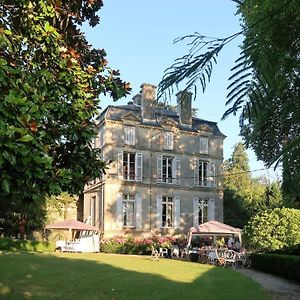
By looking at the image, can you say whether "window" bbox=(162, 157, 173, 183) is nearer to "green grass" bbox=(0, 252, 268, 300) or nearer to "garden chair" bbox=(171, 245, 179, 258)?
"garden chair" bbox=(171, 245, 179, 258)

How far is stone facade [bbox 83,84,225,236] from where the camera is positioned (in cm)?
3028

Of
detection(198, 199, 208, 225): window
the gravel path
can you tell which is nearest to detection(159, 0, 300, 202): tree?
the gravel path

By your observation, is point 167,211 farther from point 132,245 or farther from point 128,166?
point 132,245

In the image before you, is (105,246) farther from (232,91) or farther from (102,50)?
(232,91)

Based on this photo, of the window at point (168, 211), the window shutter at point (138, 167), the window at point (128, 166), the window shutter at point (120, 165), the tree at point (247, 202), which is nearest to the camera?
the window shutter at point (120, 165)

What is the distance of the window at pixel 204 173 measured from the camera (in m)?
33.2

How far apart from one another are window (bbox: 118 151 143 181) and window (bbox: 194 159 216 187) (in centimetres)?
438

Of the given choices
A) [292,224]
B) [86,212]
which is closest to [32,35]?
[292,224]

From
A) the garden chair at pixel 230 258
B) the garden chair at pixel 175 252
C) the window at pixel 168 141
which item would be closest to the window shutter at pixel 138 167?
the window at pixel 168 141

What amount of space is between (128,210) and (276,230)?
489 inches

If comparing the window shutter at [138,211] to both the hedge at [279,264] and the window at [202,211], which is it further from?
the hedge at [279,264]

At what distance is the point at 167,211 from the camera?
105 ft

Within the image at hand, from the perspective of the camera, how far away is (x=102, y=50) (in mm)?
6855

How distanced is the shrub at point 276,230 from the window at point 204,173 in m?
12.3
